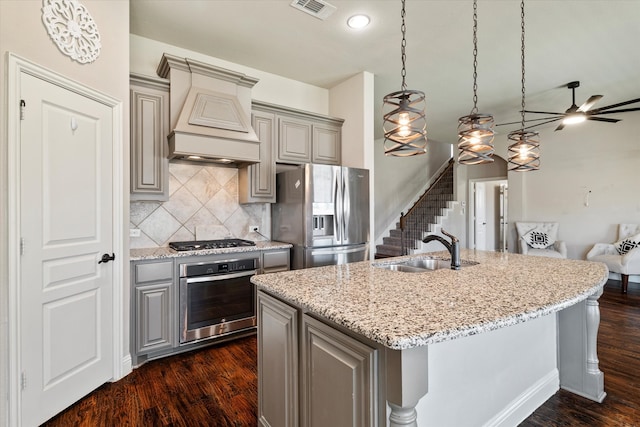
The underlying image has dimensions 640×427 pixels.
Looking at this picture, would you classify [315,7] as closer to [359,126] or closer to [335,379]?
[359,126]

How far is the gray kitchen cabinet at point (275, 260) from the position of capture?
3.04m

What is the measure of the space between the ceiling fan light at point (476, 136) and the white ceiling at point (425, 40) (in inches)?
42.7

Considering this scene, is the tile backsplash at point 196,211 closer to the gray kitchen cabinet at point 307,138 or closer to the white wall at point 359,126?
the gray kitchen cabinet at point 307,138

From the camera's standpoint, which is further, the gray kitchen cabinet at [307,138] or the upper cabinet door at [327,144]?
the upper cabinet door at [327,144]

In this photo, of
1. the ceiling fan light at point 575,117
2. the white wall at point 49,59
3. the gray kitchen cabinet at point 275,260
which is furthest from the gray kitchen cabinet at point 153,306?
the ceiling fan light at point 575,117

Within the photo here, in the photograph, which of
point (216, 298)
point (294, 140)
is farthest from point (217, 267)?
point (294, 140)

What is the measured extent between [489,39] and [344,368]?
3279 millimetres

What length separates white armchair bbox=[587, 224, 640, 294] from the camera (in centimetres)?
443

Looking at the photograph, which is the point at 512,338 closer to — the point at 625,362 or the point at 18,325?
the point at 625,362

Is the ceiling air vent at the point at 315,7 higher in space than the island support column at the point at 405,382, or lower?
higher

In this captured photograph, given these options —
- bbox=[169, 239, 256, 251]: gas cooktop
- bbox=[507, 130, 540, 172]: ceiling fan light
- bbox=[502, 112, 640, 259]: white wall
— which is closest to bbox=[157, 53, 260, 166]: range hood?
bbox=[169, 239, 256, 251]: gas cooktop

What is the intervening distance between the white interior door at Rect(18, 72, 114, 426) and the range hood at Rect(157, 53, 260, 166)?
0.60m

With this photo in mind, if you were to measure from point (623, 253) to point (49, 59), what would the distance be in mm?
6956

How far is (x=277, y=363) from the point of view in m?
1.51
